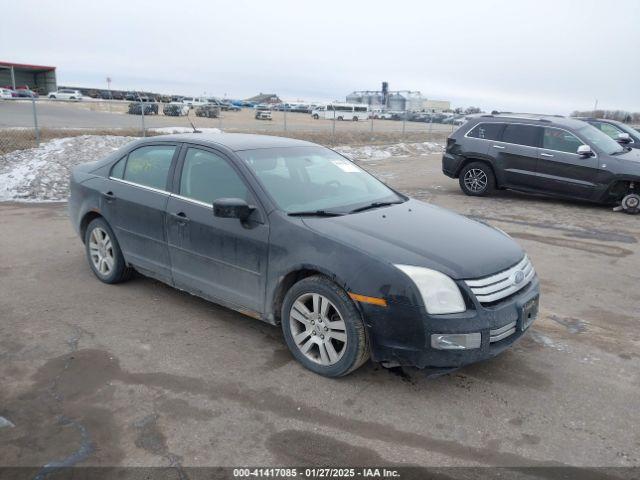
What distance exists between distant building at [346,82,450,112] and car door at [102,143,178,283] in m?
79.5

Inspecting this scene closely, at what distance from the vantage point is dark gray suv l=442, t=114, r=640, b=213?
32.9ft

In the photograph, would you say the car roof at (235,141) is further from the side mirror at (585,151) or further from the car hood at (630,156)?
the car hood at (630,156)

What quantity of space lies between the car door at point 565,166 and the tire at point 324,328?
831 cm

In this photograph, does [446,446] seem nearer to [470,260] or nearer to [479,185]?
[470,260]

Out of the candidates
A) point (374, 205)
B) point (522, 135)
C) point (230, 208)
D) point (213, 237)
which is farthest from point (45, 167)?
point (522, 135)

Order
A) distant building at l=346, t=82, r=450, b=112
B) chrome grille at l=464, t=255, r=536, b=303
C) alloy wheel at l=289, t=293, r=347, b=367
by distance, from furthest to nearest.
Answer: distant building at l=346, t=82, r=450, b=112
alloy wheel at l=289, t=293, r=347, b=367
chrome grille at l=464, t=255, r=536, b=303

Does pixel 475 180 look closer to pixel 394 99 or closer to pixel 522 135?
pixel 522 135

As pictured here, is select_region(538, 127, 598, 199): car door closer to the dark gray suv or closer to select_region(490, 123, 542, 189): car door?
the dark gray suv

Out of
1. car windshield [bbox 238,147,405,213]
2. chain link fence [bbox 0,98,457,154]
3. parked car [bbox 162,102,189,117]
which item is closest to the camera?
car windshield [bbox 238,147,405,213]

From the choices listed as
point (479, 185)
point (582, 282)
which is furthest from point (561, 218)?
point (582, 282)

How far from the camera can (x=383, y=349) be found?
341cm

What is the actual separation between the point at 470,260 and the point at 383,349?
82 cm

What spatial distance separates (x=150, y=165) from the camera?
5.00 meters

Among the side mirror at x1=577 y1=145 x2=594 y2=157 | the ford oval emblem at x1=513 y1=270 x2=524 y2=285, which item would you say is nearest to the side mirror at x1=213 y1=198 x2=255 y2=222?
the ford oval emblem at x1=513 y1=270 x2=524 y2=285
